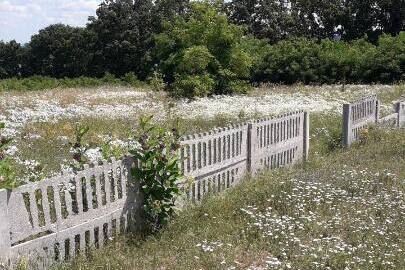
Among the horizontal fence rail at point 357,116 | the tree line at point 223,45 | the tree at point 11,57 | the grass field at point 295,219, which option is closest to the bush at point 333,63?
the tree line at point 223,45

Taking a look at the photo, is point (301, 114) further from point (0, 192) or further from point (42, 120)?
point (42, 120)

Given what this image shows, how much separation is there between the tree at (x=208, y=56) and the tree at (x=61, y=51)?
29.0 m

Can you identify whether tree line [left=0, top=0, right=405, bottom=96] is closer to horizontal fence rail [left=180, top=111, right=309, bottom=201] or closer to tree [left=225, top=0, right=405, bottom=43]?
tree [left=225, top=0, right=405, bottom=43]

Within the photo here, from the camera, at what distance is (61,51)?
58.8 metres

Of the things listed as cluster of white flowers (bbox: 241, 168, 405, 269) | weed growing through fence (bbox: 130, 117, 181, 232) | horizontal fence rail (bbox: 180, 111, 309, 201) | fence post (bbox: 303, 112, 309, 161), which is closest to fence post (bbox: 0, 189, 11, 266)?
weed growing through fence (bbox: 130, 117, 181, 232)

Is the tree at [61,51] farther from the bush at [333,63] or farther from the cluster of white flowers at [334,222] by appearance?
the cluster of white flowers at [334,222]

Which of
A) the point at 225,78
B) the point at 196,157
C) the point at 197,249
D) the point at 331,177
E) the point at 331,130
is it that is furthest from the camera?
the point at 225,78

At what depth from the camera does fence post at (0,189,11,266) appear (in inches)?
175

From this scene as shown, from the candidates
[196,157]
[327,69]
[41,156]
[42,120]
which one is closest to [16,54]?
[327,69]

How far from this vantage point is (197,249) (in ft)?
17.7

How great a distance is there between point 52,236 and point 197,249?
158 cm

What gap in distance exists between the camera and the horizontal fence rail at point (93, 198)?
15.3ft

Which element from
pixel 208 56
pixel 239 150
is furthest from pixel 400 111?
pixel 208 56

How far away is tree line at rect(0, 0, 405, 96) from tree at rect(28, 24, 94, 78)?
124 mm
